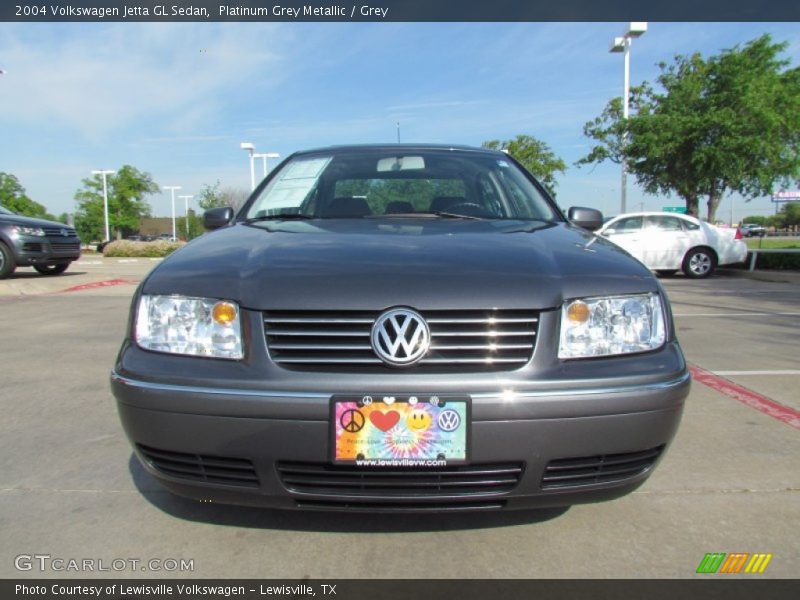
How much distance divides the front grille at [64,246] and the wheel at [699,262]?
1198 centimetres

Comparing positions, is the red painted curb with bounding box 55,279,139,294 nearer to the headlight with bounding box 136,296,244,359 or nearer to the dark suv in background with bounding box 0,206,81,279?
the dark suv in background with bounding box 0,206,81,279

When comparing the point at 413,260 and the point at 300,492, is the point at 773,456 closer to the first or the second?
the point at 413,260

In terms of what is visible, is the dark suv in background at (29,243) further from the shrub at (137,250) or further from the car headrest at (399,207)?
the shrub at (137,250)

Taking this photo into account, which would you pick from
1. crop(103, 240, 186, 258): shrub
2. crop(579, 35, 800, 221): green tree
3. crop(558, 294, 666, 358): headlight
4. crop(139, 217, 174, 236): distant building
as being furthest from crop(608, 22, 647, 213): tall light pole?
crop(139, 217, 174, 236): distant building

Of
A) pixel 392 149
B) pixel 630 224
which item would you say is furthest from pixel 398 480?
pixel 630 224

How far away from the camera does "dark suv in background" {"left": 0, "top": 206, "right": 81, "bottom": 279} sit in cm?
1007

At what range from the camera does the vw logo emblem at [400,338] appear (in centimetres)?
183

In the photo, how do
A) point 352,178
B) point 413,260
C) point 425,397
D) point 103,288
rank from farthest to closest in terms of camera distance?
point 103,288
point 352,178
point 413,260
point 425,397

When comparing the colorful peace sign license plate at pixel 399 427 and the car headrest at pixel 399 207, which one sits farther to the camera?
the car headrest at pixel 399 207

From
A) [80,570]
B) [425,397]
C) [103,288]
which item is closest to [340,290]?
[425,397]

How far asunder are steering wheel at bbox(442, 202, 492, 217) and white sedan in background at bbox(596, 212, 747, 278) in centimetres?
1095

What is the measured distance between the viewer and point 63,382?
13.8 feet

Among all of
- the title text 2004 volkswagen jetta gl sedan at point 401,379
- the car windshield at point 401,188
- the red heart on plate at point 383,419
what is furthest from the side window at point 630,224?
the red heart on plate at point 383,419
